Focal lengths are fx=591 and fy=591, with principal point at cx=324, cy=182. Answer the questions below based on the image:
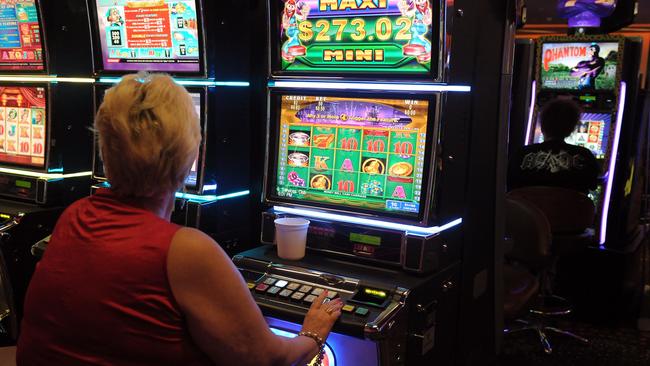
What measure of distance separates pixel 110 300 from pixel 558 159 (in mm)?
3615

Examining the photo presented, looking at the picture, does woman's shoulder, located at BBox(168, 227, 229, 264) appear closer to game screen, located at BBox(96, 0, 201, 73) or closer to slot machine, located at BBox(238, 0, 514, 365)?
slot machine, located at BBox(238, 0, 514, 365)

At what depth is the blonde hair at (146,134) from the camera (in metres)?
1.37

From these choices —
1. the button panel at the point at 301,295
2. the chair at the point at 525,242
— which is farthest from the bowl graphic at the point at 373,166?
the chair at the point at 525,242

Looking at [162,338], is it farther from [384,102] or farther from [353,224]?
[384,102]

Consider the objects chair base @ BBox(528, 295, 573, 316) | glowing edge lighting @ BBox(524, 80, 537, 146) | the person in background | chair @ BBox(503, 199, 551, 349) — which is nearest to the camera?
chair @ BBox(503, 199, 551, 349)

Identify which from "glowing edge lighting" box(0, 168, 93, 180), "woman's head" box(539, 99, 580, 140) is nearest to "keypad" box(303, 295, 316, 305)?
"glowing edge lighting" box(0, 168, 93, 180)

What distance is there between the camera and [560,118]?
4.24 m

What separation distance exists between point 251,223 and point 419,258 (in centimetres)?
108

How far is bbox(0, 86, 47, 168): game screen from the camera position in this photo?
3303 mm

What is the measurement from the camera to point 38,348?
141 centimetres

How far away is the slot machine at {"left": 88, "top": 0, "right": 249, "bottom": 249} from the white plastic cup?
46cm

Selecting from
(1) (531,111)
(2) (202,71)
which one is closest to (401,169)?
(2) (202,71)

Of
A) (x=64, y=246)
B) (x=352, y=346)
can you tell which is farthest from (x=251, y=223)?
(x=64, y=246)

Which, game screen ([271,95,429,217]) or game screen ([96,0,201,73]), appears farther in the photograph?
game screen ([96,0,201,73])
